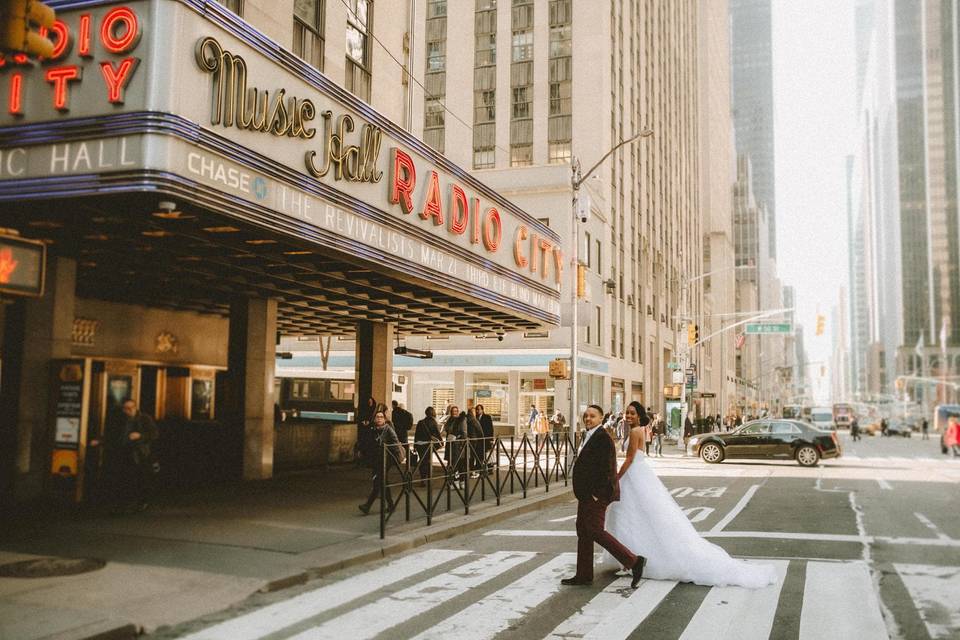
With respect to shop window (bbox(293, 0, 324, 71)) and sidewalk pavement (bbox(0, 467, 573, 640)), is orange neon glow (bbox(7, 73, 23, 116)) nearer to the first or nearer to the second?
sidewalk pavement (bbox(0, 467, 573, 640))

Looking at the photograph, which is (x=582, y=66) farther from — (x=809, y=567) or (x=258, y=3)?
(x=809, y=567)

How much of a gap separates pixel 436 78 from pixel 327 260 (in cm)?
4097

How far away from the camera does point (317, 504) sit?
14.5m

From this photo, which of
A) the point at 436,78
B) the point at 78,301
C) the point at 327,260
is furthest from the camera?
the point at 436,78

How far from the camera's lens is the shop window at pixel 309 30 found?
594 inches

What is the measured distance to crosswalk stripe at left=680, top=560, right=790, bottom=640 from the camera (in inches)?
266

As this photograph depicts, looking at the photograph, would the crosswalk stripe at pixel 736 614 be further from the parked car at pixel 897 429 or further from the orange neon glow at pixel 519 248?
the parked car at pixel 897 429

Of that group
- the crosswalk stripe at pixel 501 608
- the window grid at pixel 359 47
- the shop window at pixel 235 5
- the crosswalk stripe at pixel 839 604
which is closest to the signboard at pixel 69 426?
the shop window at pixel 235 5

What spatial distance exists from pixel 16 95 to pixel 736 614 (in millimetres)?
9883

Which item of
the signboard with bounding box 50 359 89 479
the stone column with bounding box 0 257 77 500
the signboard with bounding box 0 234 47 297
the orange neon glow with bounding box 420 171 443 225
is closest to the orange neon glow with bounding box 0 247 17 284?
the signboard with bounding box 0 234 47 297

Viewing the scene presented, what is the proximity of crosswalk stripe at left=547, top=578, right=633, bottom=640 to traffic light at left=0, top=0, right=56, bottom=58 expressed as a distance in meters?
5.82

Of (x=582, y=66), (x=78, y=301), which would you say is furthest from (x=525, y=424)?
(x=78, y=301)

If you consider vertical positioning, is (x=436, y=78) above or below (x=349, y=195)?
above

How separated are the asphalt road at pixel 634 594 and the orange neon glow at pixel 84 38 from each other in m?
6.52
